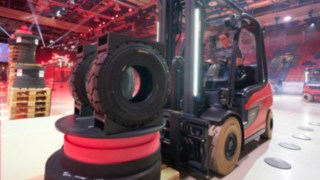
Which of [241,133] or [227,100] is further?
[241,133]

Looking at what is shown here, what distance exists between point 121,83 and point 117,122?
27 centimetres

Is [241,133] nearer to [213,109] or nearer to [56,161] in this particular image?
[213,109]

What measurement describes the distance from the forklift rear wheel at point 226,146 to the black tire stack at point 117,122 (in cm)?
114

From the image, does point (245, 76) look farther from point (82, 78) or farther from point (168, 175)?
point (82, 78)

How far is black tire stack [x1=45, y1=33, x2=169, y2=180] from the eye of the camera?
Answer: 1276 millimetres

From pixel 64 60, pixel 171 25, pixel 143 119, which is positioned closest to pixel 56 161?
pixel 143 119

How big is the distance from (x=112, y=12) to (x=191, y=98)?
405 inches

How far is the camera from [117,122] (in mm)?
1325

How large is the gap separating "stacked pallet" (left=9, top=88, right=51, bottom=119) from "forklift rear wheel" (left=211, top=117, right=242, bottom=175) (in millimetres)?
5167

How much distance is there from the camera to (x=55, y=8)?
10570mm

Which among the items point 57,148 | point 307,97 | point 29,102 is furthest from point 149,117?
point 307,97

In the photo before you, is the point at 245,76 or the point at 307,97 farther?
the point at 307,97

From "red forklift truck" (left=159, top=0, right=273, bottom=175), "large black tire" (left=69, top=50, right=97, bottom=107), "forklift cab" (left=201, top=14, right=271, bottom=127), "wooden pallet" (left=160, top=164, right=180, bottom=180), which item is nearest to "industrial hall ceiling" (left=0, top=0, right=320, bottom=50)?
"forklift cab" (left=201, top=14, right=271, bottom=127)

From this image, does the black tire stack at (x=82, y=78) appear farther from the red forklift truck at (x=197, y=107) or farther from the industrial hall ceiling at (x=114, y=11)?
the industrial hall ceiling at (x=114, y=11)
